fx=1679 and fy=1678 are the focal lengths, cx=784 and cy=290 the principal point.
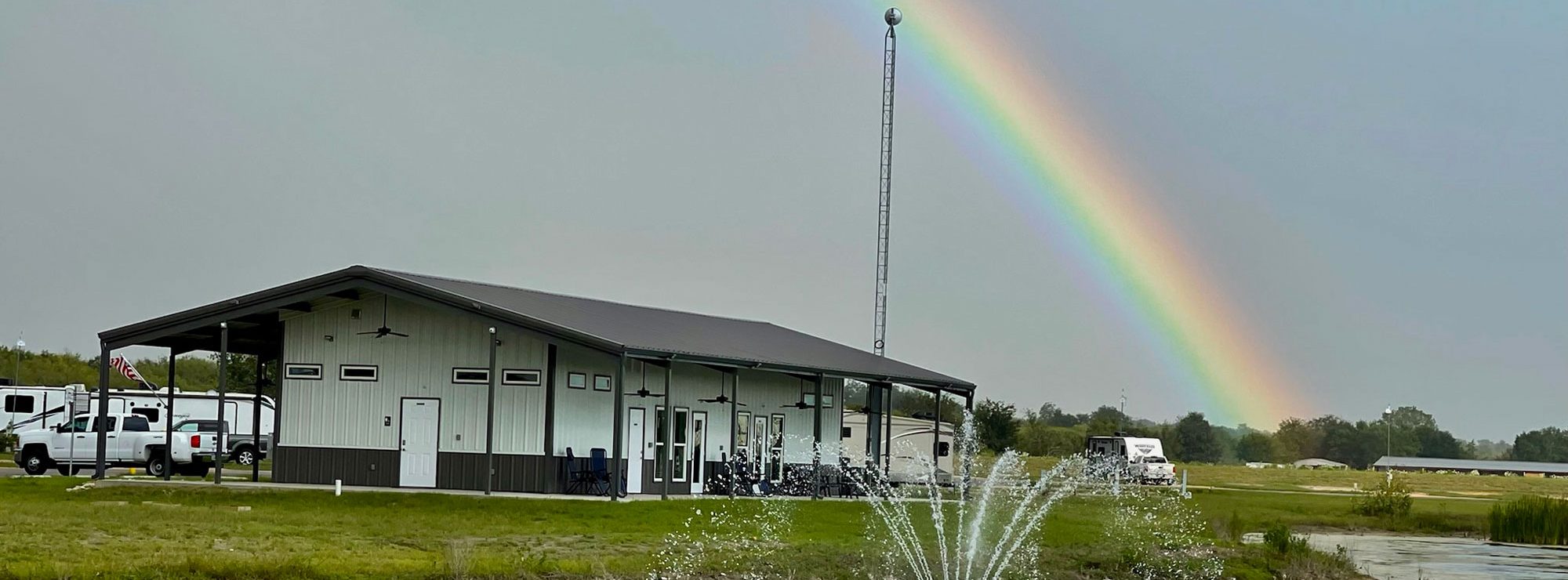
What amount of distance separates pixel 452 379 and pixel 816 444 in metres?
11.3

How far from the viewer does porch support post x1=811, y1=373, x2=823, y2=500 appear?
3794 centimetres

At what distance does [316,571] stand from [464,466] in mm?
16036

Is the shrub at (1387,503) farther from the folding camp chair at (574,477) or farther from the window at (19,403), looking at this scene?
the window at (19,403)

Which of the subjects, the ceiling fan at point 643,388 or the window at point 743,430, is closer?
the ceiling fan at point 643,388

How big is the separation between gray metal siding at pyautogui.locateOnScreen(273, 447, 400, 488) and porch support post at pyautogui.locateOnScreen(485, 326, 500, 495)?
2.14 metres

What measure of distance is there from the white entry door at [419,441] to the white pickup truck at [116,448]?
9.39 meters

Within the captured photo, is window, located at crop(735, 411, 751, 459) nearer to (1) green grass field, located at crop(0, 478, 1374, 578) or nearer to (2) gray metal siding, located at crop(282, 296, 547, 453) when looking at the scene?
(1) green grass field, located at crop(0, 478, 1374, 578)

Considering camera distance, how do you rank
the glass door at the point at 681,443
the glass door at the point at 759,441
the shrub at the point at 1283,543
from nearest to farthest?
the shrub at the point at 1283,543 → the glass door at the point at 681,443 → the glass door at the point at 759,441

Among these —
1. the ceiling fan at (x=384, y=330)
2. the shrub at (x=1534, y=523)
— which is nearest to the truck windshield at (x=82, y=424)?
the ceiling fan at (x=384, y=330)

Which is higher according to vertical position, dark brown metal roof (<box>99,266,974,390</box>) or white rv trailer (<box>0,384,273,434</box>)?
dark brown metal roof (<box>99,266,974,390</box>)

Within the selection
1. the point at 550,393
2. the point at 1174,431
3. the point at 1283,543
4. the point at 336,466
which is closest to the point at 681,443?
the point at 550,393

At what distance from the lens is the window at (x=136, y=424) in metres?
42.5

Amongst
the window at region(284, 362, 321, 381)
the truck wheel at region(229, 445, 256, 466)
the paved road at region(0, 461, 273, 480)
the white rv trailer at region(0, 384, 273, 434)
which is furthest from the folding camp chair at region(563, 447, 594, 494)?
the truck wheel at region(229, 445, 256, 466)

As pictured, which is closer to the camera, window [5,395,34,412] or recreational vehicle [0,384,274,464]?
recreational vehicle [0,384,274,464]
